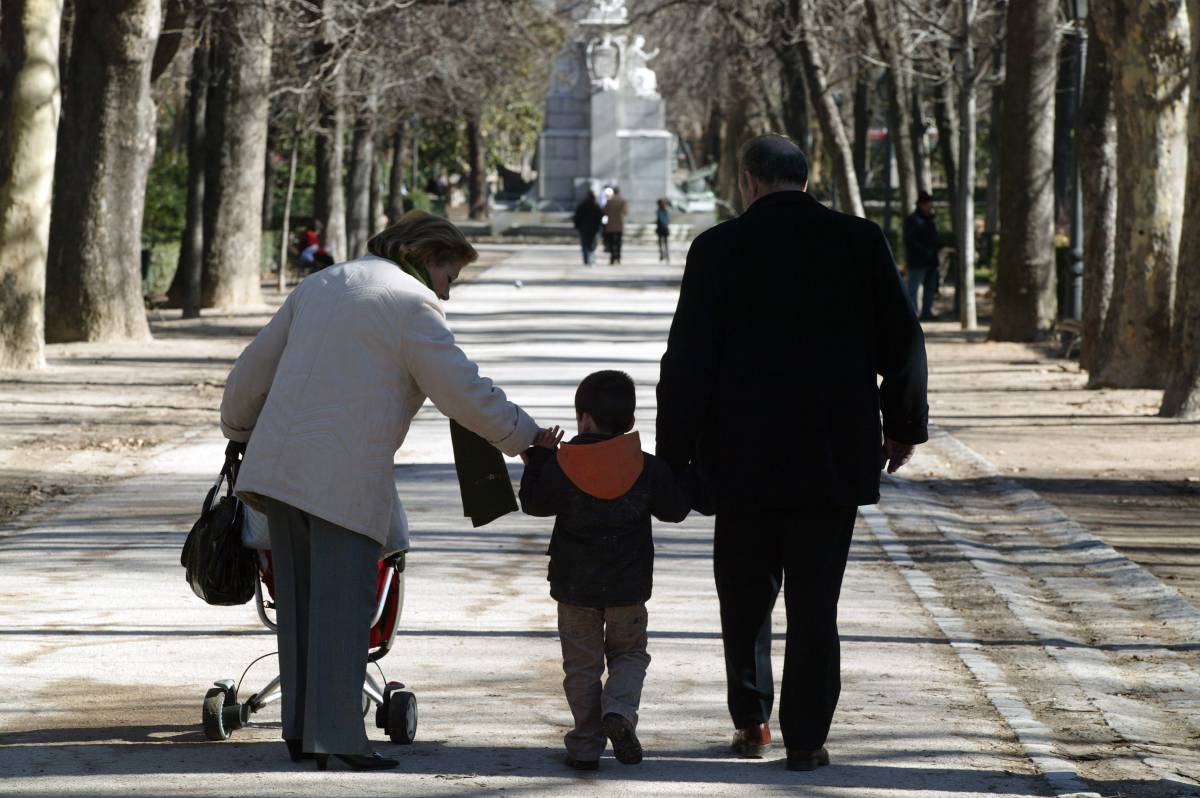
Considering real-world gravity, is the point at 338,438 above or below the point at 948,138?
below

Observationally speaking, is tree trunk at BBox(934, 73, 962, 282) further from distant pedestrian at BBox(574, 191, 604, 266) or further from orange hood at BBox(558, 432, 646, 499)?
orange hood at BBox(558, 432, 646, 499)

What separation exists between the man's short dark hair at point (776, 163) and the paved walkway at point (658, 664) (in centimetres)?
172

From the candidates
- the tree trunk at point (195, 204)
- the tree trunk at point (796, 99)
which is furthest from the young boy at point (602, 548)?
the tree trunk at point (796, 99)

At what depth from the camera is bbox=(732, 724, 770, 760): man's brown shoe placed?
577 cm

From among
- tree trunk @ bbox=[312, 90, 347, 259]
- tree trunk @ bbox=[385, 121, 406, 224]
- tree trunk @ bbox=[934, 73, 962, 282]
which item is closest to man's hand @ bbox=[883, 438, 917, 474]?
tree trunk @ bbox=[934, 73, 962, 282]

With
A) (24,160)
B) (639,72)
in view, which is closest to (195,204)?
(24,160)

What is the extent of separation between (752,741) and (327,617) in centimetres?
133

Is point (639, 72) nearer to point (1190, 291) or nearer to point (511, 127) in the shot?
point (511, 127)

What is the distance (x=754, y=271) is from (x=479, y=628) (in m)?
2.88

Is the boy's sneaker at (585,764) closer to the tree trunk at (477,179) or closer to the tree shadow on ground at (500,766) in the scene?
the tree shadow on ground at (500,766)

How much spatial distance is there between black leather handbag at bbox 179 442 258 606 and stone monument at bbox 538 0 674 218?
1947 inches

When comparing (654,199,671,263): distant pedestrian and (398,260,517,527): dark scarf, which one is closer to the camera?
(398,260,517,527): dark scarf

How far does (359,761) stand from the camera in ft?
17.9

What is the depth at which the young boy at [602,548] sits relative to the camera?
550cm
